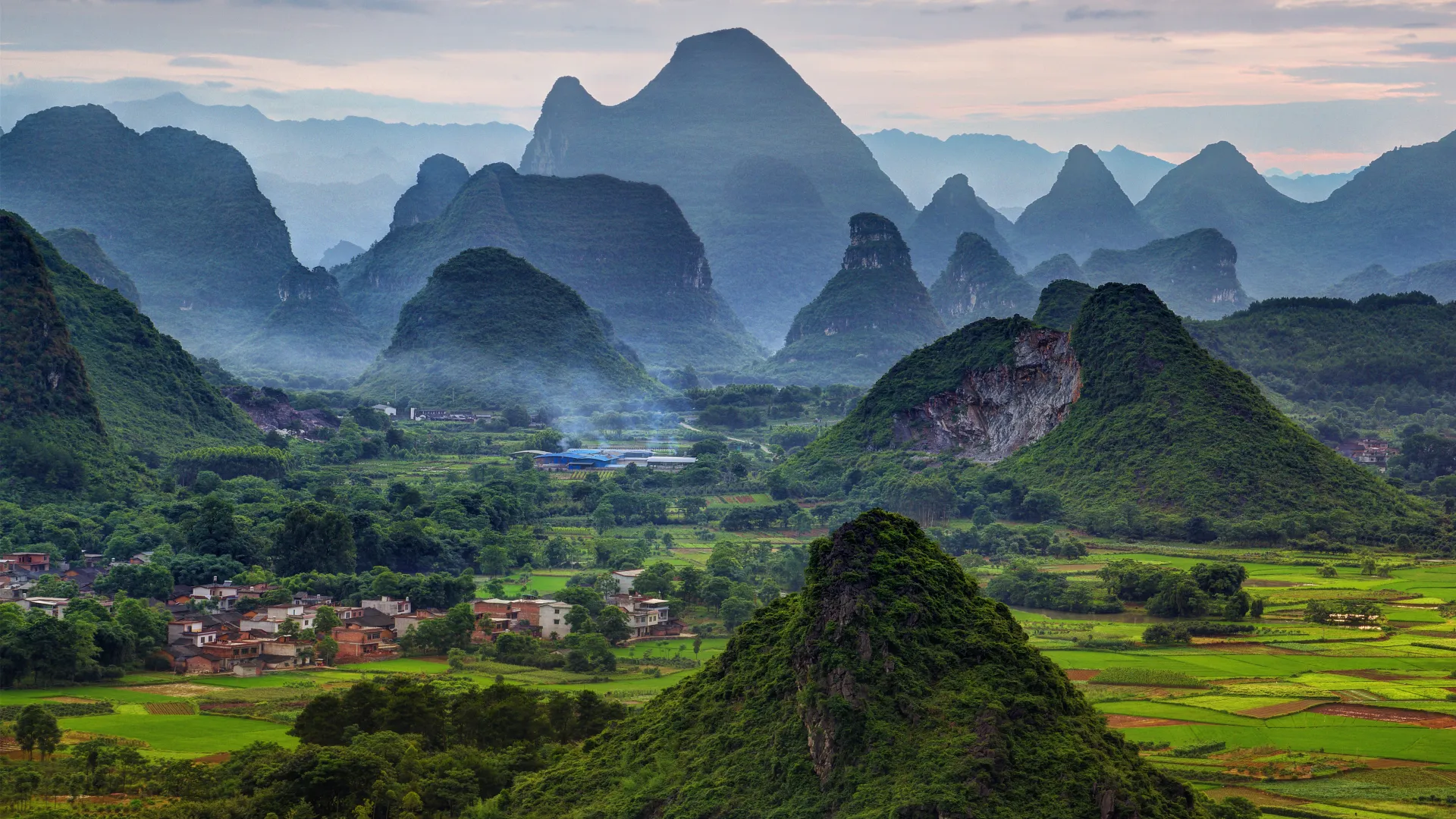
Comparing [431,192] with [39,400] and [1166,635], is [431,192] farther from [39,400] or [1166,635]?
[1166,635]

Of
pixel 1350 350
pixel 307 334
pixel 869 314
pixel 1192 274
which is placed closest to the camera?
pixel 1350 350

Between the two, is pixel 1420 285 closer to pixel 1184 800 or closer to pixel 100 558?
pixel 100 558

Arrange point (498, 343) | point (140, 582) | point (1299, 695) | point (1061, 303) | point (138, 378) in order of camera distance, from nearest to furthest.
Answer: point (1299, 695)
point (140, 582)
point (138, 378)
point (1061, 303)
point (498, 343)

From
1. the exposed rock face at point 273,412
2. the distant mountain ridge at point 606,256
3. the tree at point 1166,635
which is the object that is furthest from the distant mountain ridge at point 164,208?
the tree at point 1166,635

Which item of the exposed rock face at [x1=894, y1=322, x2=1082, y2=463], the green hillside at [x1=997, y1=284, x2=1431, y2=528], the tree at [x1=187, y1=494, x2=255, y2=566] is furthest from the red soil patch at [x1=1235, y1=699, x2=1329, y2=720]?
the exposed rock face at [x1=894, y1=322, x2=1082, y2=463]

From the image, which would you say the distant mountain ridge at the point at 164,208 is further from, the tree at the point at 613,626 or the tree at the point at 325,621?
the tree at the point at 613,626

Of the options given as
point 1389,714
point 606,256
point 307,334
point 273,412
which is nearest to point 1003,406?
point 273,412

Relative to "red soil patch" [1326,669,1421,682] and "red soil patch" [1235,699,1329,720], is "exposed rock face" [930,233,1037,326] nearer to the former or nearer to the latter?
"red soil patch" [1326,669,1421,682]

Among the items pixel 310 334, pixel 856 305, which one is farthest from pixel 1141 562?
pixel 310 334
